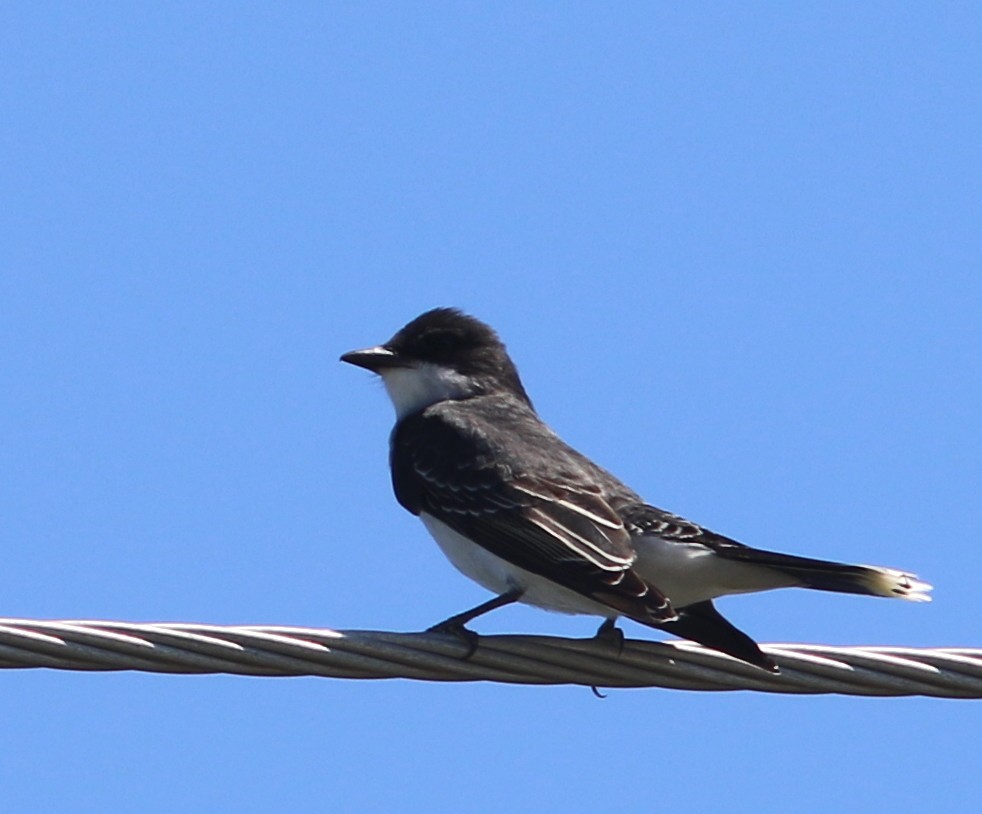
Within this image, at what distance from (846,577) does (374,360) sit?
3795mm

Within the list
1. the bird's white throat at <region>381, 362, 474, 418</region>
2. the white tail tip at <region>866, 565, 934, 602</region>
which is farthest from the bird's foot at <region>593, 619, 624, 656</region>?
the bird's white throat at <region>381, 362, 474, 418</region>

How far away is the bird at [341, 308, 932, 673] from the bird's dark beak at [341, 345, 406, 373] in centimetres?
42

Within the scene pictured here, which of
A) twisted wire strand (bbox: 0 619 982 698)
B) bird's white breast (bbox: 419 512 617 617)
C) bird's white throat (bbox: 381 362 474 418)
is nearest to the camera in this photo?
twisted wire strand (bbox: 0 619 982 698)

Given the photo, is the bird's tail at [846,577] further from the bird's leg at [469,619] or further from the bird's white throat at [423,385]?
the bird's white throat at [423,385]

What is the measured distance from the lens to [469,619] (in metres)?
7.81

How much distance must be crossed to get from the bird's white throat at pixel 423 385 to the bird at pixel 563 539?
0.20 m

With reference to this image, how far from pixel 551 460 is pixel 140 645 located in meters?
3.90

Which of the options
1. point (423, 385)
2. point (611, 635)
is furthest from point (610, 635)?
point (423, 385)

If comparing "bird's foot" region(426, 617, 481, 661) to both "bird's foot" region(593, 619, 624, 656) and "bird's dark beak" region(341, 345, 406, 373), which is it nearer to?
"bird's foot" region(593, 619, 624, 656)

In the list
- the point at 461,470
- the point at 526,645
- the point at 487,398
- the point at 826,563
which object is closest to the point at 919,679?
the point at 526,645

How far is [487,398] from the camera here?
1068cm

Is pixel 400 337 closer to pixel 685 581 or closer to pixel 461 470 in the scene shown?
pixel 461 470

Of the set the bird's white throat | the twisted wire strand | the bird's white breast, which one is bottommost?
the twisted wire strand

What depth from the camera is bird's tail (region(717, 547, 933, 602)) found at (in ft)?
25.9
